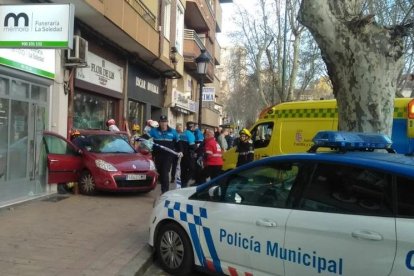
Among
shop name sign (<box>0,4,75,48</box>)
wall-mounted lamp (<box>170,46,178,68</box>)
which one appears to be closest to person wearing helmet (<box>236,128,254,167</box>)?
shop name sign (<box>0,4,75,48</box>)

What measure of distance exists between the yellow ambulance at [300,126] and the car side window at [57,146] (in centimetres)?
448

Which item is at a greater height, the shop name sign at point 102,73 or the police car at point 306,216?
the shop name sign at point 102,73

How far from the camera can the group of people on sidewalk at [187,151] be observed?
10.8 m

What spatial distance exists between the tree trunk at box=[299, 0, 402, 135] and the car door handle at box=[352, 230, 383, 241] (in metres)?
3.67

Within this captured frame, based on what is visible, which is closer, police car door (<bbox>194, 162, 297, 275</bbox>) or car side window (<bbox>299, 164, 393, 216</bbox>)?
car side window (<bbox>299, 164, 393, 216</bbox>)

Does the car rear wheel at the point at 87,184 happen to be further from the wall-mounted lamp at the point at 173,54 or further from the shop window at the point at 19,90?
the wall-mounted lamp at the point at 173,54

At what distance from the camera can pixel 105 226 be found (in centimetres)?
787

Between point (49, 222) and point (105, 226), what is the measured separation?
866 millimetres

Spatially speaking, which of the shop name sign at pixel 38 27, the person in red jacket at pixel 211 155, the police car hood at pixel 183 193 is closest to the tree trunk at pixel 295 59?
the person in red jacket at pixel 211 155

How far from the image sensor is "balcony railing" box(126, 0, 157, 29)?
16.1m

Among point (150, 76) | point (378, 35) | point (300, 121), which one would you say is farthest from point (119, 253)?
point (150, 76)

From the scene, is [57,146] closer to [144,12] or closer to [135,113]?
[144,12]

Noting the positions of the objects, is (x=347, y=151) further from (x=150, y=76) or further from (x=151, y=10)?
(x=150, y=76)

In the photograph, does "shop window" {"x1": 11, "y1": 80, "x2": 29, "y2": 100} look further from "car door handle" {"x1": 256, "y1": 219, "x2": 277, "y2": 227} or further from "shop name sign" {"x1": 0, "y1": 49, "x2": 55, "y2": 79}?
"car door handle" {"x1": 256, "y1": 219, "x2": 277, "y2": 227}
